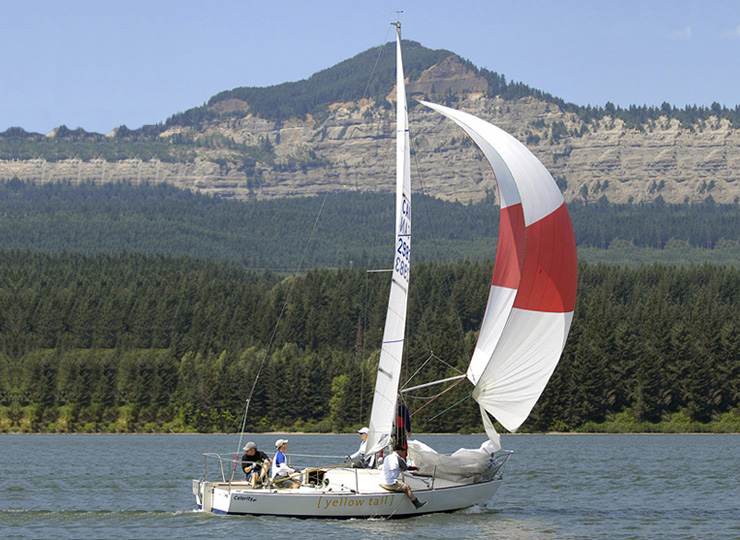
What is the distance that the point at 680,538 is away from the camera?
35062 millimetres

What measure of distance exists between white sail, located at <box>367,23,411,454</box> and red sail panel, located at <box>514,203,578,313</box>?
348 centimetres

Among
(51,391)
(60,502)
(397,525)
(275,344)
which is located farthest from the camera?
(275,344)

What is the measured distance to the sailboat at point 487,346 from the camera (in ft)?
116

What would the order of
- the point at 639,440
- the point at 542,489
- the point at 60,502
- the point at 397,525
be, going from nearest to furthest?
the point at 397,525 < the point at 60,502 < the point at 542,489 < the point at 639,440

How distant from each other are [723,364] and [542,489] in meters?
Result: 68.1

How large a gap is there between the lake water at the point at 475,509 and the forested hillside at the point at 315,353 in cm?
1552

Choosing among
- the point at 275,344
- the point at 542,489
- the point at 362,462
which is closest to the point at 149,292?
the point at 275,344

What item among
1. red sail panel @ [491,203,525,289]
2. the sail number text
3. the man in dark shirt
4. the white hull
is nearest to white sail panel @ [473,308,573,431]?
red sail panel @ [491,203,525,289]

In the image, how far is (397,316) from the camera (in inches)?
1382

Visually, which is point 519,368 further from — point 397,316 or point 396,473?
point 396,473

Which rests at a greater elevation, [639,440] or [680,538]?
[680,538]

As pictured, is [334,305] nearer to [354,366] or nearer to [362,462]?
[354,366]

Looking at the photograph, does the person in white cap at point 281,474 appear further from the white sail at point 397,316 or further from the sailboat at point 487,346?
the white sail at point 397,316

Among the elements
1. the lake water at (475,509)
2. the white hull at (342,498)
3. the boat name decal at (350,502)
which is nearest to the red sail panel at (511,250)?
the white hull at (342,498)
